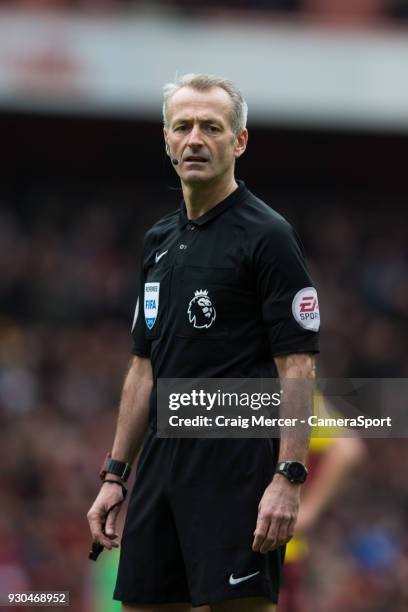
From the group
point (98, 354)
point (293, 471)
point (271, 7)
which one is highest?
point (271, 7)

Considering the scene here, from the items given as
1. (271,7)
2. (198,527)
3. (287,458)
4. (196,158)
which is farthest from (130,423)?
(271,7)

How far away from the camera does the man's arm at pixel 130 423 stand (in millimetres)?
4406

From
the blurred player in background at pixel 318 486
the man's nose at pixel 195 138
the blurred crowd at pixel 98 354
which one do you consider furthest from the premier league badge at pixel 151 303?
the blurred crowd at pixel 98 354

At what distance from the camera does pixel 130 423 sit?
4.52 meters

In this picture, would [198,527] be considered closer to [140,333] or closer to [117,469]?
[117,469]

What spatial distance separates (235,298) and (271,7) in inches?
499

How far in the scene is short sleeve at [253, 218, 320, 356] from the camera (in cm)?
413

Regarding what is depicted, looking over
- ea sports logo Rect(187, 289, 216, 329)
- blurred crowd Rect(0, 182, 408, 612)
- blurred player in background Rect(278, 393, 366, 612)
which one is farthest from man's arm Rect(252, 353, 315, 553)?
blurred crowd Rect(0, 182, 408, 612)

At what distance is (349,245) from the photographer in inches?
651

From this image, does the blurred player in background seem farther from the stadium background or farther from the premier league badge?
the stadium background

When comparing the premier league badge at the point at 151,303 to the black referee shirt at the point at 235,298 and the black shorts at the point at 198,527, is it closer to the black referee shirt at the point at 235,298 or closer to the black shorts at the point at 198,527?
the black referee shirt at the point at 235,298

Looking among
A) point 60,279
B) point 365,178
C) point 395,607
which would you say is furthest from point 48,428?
point 365,178

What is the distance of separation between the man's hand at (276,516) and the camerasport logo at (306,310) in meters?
0.45

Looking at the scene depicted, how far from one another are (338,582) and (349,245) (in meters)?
5.97
